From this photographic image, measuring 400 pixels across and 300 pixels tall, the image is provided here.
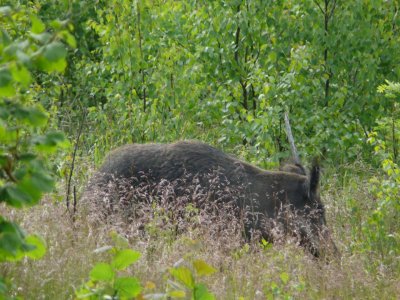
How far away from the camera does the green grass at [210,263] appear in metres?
5.18

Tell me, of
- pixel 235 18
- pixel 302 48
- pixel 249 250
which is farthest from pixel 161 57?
pixel 249 250

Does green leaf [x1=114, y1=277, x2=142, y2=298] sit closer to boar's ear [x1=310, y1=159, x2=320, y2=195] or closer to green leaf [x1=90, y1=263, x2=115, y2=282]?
green leaf [x1=90, y1=263, x2=115, y2=282]

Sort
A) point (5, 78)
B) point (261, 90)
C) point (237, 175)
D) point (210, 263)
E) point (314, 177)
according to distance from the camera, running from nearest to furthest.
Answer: point (5, 78), point (210, 263), point (314, 177), point (237, 175), point (261, 90)

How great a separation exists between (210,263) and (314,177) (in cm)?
208

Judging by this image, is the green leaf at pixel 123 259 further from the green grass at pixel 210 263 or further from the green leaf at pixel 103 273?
the green grass at pixel 210 263

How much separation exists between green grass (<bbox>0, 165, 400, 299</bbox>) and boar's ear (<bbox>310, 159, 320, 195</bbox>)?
0.66 metres

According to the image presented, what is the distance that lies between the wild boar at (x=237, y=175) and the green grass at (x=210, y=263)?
646 mm

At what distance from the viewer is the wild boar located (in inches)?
301

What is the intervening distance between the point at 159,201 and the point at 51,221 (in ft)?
4.75

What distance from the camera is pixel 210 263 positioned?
5816mm

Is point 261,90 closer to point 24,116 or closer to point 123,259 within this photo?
point 123,259

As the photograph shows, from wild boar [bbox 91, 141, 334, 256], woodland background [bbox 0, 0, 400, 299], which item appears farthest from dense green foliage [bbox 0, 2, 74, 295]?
wild boar [bbox 91, 141, 334, 256]

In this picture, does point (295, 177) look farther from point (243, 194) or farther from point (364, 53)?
point (364, 53)

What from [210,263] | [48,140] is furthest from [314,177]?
[48,140]
